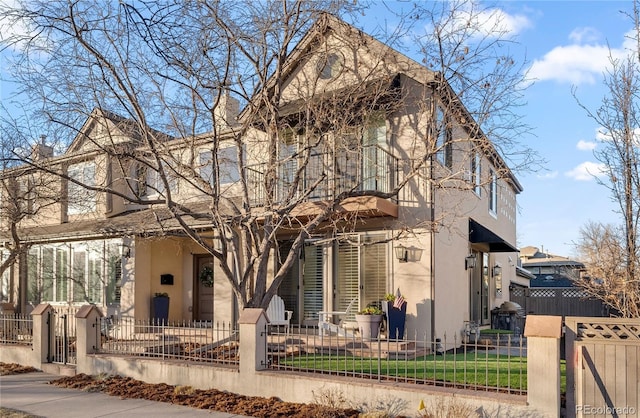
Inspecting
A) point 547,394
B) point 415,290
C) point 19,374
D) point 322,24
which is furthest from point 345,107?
point 19,374

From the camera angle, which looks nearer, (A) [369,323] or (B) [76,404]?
(B) [76,404]

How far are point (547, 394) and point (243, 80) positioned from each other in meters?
7.57

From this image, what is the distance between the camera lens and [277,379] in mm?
8781

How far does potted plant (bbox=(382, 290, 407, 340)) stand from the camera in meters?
11.9

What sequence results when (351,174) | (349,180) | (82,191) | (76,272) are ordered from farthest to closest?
(76,272) < (82,191) < (351,174) < (349,180)

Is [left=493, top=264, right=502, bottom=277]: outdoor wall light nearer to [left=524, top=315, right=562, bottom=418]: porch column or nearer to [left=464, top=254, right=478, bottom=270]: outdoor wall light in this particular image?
[left=464, top=254, right=478, bottom=270]: outdoor wall light

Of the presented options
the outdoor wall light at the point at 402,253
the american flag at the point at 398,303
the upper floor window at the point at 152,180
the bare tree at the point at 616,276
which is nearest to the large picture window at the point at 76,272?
the upper floor window at the point at 152,180

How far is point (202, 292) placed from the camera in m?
18.2

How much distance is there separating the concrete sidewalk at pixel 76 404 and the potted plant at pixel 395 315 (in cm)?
461

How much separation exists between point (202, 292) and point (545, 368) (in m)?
12.9

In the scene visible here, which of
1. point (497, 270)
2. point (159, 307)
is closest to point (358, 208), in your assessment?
point (159, 307)

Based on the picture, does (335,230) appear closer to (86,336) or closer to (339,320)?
(339,320)

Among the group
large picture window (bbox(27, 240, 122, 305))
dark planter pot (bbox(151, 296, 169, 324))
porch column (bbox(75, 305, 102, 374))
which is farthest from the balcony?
large picture window (bbox(27, 240, 122, 305))

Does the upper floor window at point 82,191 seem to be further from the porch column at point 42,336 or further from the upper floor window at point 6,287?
the porch column at point 42,336
